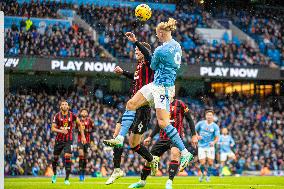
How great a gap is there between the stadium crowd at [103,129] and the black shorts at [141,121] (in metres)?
15.1

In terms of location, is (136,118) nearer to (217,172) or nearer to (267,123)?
(217,172)

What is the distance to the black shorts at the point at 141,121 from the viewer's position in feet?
38.9

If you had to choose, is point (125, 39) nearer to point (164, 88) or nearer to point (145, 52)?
point (145, 52)

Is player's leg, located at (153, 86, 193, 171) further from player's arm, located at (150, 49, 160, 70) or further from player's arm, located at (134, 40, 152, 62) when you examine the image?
player's arm, located at (134, 40, 152, 62)

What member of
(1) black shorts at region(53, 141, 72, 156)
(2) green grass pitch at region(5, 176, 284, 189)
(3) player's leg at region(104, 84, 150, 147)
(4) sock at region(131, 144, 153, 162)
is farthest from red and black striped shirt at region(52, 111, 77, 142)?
(3) player's leg at region(104, 84, 150, 147)

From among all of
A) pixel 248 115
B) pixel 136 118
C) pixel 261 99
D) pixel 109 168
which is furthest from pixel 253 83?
pixel 136 118

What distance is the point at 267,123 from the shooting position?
37.4 meters

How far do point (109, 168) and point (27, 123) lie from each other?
495 cm

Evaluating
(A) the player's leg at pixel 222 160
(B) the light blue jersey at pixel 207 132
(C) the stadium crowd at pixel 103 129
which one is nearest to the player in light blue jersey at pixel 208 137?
(B) the light blue jersey at pixel 207 132

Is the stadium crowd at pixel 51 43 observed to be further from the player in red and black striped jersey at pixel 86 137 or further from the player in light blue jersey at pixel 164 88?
the player in light blue jersey at pixel 164 88

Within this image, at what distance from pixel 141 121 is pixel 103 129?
67.7ft

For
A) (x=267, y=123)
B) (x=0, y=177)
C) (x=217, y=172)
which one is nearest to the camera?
(x=0, y=177)

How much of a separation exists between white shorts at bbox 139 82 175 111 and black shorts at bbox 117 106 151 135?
98 cm

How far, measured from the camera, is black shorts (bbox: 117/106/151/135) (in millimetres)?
11852
